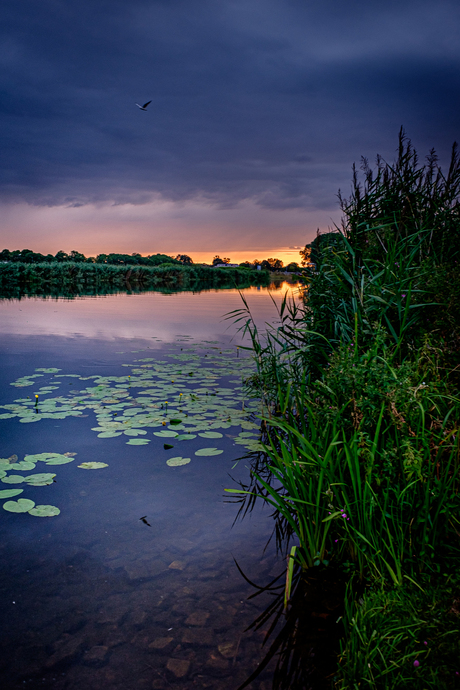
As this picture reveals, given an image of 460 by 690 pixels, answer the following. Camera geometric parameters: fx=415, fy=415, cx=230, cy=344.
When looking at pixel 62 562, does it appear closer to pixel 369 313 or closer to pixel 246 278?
pixel 369 313

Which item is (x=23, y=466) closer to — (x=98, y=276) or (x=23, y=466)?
(x=23, y=466)

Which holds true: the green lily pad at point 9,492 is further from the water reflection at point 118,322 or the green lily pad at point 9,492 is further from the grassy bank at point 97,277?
the grassy bank at point 97,277

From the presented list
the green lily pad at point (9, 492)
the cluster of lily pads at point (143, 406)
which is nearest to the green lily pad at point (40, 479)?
the cluster of lily pads at point (143, 406)

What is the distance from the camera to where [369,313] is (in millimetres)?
3104

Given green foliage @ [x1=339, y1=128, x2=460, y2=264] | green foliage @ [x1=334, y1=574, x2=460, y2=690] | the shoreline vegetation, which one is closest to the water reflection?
green foliage @ [x1=339, y1=128, x2=460, y2=264]

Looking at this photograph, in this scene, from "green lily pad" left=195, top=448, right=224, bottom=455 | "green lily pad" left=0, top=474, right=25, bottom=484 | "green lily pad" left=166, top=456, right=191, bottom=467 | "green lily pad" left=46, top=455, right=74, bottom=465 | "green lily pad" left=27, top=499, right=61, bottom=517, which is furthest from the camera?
"green lily pad" left=195, top=448, right=224, bottom=455

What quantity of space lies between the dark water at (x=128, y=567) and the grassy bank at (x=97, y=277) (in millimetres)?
25833

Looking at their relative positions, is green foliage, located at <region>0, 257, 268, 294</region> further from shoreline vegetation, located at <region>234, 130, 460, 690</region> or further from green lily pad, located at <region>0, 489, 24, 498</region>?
shoreline vegetation, located at <region>234, 130, 460, 690</region>

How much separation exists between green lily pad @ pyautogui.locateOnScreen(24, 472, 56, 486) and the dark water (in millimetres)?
43

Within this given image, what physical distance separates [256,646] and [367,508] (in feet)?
2.67

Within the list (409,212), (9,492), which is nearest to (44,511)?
(9,492)

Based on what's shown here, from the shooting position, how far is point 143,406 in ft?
16.4

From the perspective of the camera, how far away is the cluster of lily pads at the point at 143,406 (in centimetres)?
364

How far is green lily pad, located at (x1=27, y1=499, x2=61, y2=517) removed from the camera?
109 inches
